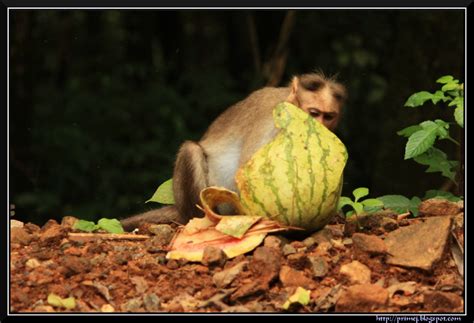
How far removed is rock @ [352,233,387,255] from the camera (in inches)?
205

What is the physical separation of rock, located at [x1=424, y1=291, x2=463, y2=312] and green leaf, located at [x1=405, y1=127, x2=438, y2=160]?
1483mm

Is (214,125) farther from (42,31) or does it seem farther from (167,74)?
(42,31)

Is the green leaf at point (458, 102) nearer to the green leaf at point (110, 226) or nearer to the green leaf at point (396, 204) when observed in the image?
the green leaf at point (396, 204)

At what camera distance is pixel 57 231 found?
5949 millimetres

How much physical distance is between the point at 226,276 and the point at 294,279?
1.30ft

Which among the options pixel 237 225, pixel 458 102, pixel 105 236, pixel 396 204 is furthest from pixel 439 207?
pixel 105 236

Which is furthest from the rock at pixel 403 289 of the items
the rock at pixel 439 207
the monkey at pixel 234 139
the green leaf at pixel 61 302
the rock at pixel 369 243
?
the monkey at pixel 234 139

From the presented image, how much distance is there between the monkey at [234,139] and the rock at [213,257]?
2.00 m

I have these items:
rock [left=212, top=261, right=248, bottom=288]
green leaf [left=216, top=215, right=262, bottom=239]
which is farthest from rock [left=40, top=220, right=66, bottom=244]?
rock [left=212, top=261, right=248, bottom=288]

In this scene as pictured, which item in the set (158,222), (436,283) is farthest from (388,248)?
(158,222)

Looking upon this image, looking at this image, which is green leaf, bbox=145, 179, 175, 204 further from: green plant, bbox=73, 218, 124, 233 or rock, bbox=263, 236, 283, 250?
rock, bbox=263, 236, 283, 250

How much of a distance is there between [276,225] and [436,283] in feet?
3.54

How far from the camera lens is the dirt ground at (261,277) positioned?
4.71 metres

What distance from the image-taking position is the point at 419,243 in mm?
5230
